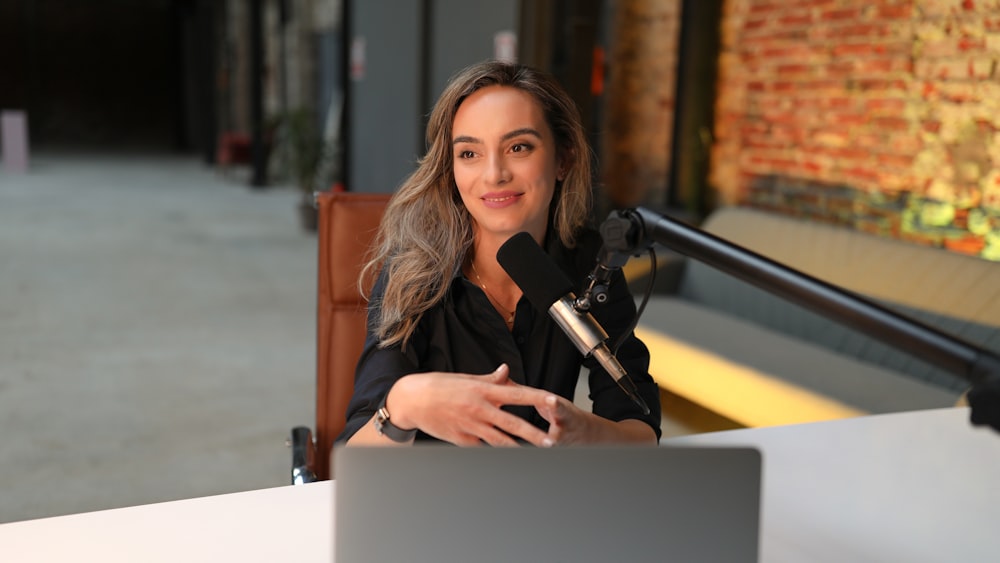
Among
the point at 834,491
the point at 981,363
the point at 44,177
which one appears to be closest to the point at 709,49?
the point at 834,491

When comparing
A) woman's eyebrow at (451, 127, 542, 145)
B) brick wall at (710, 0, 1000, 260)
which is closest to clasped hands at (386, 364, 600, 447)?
Result: woman's eyebrow at (451, 127, 542, 145)

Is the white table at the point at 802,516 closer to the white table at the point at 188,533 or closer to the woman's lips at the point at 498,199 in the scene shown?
the white table at the point at 188,533

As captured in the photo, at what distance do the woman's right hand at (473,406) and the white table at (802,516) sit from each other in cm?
21

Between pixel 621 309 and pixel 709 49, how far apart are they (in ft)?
12.0

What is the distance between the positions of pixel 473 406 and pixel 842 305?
55cm

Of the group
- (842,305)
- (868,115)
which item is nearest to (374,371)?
(842,305)

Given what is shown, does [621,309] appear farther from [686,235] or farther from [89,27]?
[89,27]

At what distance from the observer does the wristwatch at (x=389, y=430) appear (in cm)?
122

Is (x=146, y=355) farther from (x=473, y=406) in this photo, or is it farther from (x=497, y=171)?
(x=473, y=406)

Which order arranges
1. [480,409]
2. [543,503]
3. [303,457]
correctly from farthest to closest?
[303,457], [480,409], [543,503]

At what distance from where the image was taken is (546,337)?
1541 mm

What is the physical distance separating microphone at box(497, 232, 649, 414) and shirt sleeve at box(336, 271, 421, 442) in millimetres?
549

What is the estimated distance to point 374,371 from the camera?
1442 millimetres

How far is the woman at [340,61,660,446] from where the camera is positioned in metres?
1.44
